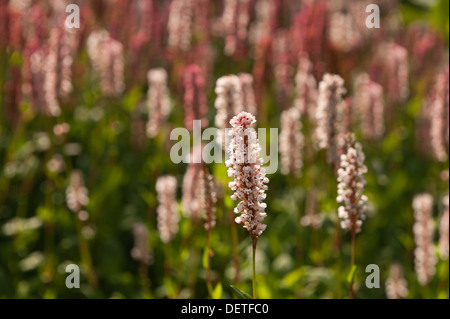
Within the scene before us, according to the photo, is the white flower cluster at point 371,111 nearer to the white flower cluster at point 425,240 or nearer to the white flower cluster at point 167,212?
the white flower cluster at point 425,240

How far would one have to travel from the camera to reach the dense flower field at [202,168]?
2.85 meters

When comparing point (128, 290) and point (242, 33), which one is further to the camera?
point (242, 33)

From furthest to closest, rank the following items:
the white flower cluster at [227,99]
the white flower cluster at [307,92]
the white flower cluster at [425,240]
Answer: the white flower cluster at [307,92] → the white flower cluster at [425,240] → the white flower cluster at [227,99]

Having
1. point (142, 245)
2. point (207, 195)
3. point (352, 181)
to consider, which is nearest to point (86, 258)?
point (142, 245)

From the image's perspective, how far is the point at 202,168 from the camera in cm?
236

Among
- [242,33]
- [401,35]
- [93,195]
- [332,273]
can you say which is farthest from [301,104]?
[401,35]

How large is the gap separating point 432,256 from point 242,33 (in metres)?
2.07

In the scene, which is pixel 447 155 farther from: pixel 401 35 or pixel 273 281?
pixel 401 35

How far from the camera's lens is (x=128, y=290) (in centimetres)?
323

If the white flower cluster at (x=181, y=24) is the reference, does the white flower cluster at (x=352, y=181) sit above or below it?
below

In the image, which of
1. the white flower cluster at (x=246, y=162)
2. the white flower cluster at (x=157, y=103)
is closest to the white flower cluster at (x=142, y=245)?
the white flower cluster at (x=157, y=103)

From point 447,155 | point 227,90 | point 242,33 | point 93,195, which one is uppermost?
point 242,33

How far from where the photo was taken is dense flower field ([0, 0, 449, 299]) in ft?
9.34
